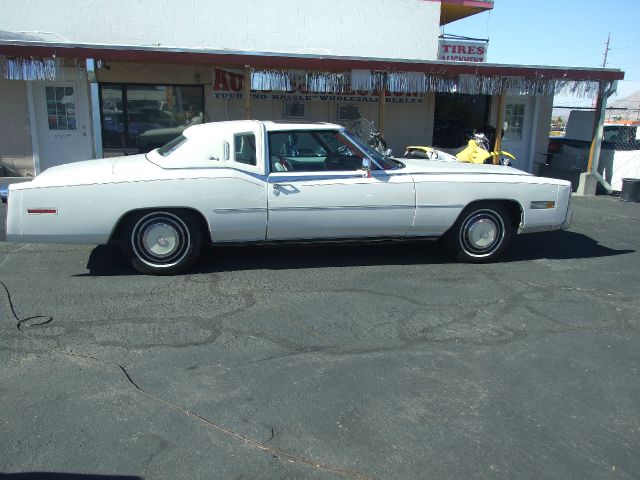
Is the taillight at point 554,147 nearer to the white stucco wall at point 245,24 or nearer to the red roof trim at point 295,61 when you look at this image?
the red roof trim at point 295,61

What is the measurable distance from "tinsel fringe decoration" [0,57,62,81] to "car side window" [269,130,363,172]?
261 inches

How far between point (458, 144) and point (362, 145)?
986 centimetres

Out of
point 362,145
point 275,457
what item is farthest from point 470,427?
point 362,145

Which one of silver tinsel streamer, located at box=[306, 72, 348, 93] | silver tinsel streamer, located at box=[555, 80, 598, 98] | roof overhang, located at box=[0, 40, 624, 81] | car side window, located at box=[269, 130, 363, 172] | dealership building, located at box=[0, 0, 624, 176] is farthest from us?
silver tinsel streamer, located at box=[555, 80, 598, 98]

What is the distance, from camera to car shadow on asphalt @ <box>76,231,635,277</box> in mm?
6191

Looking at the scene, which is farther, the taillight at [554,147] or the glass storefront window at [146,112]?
the taillight at [554,147]

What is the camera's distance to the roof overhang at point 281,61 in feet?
33.3

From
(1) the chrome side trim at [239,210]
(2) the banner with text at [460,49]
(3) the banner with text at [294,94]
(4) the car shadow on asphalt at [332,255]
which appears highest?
(2) the banner with text at [460,49]

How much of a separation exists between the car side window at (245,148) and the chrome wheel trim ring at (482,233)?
2414mm

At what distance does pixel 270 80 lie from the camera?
11.4 meters

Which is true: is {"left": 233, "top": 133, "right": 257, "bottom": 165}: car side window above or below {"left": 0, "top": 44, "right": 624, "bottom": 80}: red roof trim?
below

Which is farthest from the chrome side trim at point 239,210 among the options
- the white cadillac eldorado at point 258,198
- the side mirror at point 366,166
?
the side mirror at point 366,166

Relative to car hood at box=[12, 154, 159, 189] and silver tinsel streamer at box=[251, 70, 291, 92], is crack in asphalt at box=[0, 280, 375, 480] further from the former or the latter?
silver tinsel streamer at box=[251, 70, 291, 92]

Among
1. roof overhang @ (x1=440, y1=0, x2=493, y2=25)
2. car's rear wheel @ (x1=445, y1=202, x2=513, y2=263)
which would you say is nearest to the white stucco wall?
roof overhang @ (x1=440, y1=0, x2=493, y2=25)
